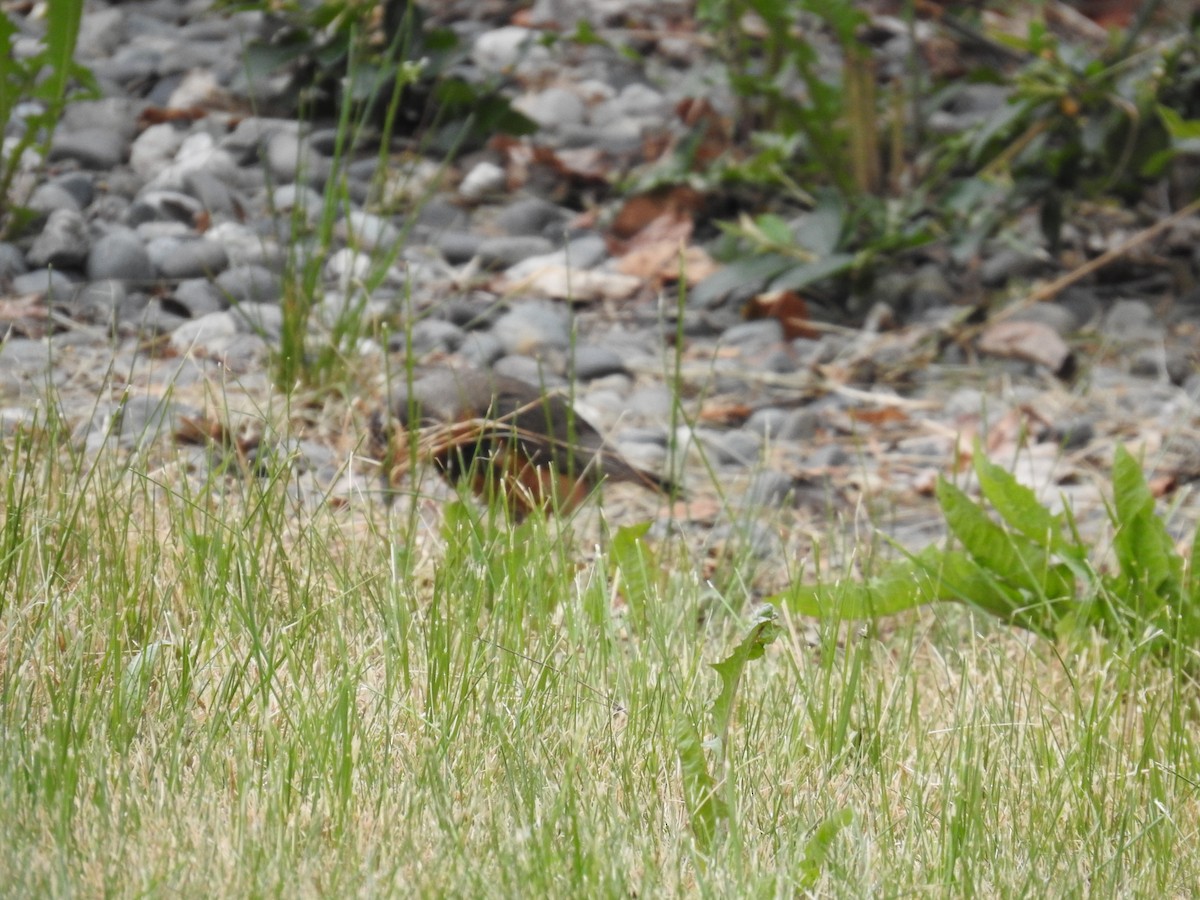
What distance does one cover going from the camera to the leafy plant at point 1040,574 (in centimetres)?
243

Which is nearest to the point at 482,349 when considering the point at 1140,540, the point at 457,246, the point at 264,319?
the point at 264,319

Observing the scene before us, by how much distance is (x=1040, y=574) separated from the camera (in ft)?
8.42

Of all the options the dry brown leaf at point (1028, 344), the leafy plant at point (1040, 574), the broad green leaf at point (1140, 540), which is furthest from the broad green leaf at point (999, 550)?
the dry brown leaf at point (1028, 344)

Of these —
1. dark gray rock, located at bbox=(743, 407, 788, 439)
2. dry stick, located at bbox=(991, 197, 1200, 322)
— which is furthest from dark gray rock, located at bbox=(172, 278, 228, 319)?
dry stick, located at bbox=(991, 197, 1200, 322)

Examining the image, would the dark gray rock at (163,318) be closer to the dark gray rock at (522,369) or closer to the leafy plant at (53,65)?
the leafy plant at (53,65)

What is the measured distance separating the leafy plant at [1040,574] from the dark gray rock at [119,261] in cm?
207

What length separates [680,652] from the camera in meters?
2.23

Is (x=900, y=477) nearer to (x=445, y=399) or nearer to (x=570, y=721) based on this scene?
(x=445, y=399)

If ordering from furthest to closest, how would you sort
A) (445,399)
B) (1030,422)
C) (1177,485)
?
(1030,422)
(1177,485)
(445,399)

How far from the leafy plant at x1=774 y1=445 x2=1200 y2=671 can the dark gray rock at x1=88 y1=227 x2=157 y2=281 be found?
81.6 inches

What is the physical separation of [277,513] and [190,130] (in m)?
2.86

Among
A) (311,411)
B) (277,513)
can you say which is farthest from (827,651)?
(311,411)

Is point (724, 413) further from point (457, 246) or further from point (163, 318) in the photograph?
point (163, 318)

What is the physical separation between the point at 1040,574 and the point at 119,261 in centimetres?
239
